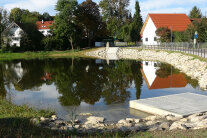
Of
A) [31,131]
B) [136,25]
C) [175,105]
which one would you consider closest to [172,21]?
[136,25]

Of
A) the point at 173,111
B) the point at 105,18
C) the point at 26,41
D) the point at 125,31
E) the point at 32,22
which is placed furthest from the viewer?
the point at 105,18

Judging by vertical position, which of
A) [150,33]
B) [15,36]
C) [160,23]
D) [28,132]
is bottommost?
[28,132]

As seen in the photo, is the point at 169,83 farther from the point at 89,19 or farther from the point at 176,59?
the point at 89,19

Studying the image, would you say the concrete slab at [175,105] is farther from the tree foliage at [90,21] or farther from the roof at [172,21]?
the tree foliage at [90,21]

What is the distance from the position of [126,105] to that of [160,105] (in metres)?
2.16

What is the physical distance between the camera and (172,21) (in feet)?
195

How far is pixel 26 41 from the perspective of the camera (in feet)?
190

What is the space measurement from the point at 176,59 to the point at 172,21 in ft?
93.2

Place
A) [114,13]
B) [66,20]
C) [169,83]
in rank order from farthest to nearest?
[114,13]
[66,20]
[169,83]

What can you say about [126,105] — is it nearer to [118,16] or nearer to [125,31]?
[125,31]

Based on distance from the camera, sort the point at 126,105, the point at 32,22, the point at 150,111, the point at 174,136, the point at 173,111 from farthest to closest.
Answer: the point at 32,22, the point at 126,105, the point at 150,111, the point at 173,111, the point at 174,136

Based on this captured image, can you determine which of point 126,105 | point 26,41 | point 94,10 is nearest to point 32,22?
point 26,41

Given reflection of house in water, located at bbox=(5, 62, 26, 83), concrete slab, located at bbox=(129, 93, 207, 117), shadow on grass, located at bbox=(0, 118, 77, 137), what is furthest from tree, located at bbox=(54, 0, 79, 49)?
shadow on grass, located at bbox=(0, 118, 77, 137)

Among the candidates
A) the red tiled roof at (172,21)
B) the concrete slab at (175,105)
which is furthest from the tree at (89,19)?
the concrete slab at (175,105)
